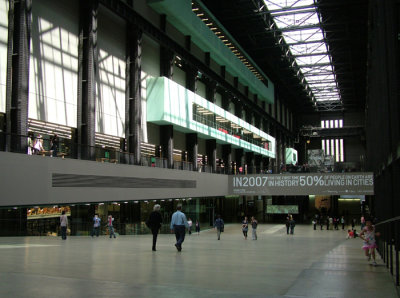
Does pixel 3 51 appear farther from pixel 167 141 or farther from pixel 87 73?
pixel 167 141

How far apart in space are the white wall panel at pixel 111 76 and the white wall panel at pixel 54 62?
305 centimetres

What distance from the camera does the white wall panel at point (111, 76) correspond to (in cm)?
3206

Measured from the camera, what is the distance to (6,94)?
885 inches

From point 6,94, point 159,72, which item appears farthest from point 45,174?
point 159,72

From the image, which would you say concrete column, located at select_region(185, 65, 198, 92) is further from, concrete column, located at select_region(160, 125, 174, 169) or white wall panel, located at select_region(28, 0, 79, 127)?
white wall panel, located at select_region(28, 0, 79, 127)

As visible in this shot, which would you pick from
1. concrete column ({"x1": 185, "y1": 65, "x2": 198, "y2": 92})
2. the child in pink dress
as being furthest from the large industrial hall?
concrete column ({"x1": 185, "y1": 65, "x2": 198, "y2": 92})

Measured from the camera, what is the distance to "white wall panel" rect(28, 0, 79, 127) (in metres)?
25.8

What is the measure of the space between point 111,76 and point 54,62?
21.6ft

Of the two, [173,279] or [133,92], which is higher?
[133,92]

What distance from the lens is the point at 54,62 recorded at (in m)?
27.1

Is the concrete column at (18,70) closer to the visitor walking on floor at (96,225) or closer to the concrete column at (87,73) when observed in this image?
the concrete column at (87,73)

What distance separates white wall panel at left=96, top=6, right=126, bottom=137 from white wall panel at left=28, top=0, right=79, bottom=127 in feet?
10.00

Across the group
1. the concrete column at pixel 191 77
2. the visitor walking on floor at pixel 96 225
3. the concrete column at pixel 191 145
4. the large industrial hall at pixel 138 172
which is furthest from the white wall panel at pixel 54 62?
the concrete column at pixel 191 145

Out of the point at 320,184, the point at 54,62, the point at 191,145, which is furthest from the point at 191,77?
the point at 54,62
